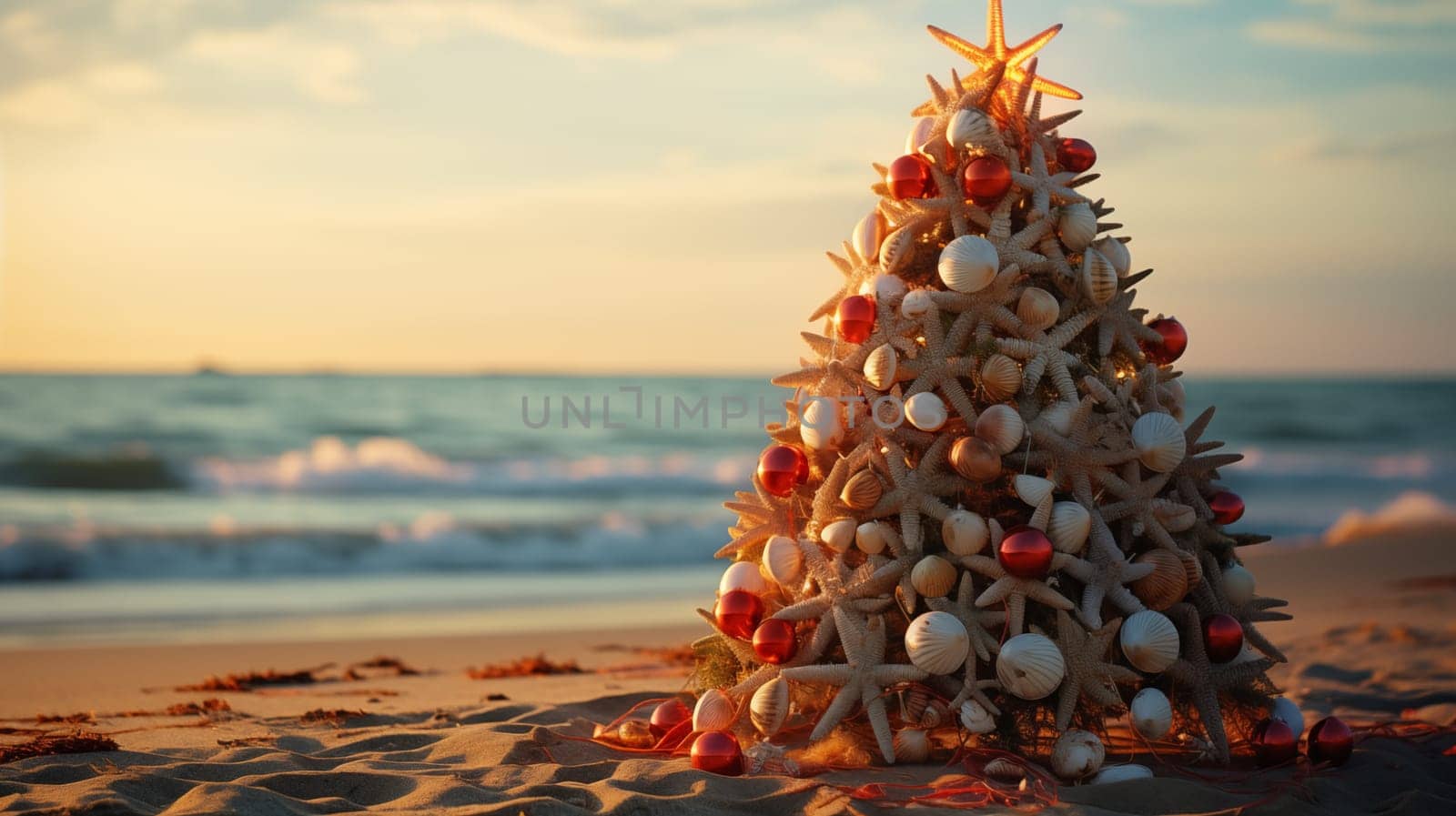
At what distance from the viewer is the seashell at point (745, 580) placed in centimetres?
484

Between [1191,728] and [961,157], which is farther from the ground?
[961,157]

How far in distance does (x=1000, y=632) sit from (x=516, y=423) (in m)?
27.4

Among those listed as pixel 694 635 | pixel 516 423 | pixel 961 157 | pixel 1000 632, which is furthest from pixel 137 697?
pixel 516 423

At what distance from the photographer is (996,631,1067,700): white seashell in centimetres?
424

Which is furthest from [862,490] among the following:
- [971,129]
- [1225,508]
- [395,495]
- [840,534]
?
[395,495]

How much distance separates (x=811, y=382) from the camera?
191 inches

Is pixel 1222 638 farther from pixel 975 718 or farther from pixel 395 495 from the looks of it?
pixel 395 495

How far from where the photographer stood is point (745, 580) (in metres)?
4.84

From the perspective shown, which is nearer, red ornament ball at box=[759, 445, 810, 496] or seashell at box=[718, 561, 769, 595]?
red ornament ball at box=[759, 445, 810, 496]

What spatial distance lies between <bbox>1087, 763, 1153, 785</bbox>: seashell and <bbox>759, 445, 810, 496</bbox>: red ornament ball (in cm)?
152

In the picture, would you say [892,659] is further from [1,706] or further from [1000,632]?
[1,706]

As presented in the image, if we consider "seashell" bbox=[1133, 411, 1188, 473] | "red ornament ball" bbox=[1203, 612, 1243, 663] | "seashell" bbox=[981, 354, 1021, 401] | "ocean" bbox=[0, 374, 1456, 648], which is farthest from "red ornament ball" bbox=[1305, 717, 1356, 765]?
"ocean" bbox=[0, 374, 1456, 648]

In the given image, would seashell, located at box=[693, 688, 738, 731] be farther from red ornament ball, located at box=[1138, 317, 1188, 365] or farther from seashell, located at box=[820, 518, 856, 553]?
red ornament ball, located at box=[1138, 317, 1188, 365]

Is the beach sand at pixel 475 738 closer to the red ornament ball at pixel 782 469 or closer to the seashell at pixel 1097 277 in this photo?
the red ornament ball at pixel 782 469
